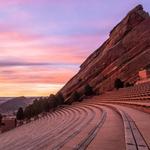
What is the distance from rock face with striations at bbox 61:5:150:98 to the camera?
4027 inches

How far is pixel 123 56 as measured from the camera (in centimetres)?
11144

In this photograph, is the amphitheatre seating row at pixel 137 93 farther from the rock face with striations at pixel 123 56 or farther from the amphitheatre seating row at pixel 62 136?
the rock face with striations at pixel 123 56

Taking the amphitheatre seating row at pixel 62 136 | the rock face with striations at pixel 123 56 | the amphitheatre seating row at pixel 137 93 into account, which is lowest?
the amphitheatre seating row at pixel 62 136

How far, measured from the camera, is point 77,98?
3625 inches

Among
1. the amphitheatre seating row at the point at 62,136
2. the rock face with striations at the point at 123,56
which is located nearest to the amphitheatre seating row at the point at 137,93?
the amphitheatre seating row at the point at 62,136

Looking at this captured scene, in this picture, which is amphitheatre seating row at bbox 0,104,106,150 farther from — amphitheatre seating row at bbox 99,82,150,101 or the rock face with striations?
the rock face with striations

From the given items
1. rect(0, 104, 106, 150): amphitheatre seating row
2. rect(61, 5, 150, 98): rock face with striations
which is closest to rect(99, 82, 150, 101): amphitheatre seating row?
rect(0, 104, 106, 150): amphitheatre seating row

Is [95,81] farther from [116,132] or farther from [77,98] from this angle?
[116,132]

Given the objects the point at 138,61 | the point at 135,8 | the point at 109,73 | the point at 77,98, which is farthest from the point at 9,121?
the point at 135,8

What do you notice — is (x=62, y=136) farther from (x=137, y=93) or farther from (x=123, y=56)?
(x=123, y=56)

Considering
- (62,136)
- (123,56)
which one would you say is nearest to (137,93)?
(62,136)

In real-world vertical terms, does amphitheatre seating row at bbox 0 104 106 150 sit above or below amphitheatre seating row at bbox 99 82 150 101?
below

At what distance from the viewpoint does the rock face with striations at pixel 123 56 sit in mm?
102275

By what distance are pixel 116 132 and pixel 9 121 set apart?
90.4 m
